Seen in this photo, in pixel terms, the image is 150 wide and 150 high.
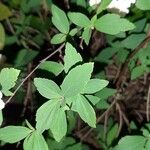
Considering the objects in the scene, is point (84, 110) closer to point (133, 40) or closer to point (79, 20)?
point (79, 20)

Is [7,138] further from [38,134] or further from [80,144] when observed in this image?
[80,144]

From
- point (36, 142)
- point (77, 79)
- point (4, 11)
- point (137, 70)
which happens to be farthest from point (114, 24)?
point (4, 11)

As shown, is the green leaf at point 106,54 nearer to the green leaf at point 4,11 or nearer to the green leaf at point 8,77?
the green leaf at point 4,11

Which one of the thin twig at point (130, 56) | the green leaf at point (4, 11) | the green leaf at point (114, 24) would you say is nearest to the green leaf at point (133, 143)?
the thin twig at point (130, 56)

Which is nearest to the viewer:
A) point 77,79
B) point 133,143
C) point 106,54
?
point 77,79

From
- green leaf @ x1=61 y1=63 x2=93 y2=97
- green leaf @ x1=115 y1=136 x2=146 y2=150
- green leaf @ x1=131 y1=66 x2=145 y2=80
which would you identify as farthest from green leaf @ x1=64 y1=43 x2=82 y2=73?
green leaf @ x1=131 y1=66 x2=145 y2=80
